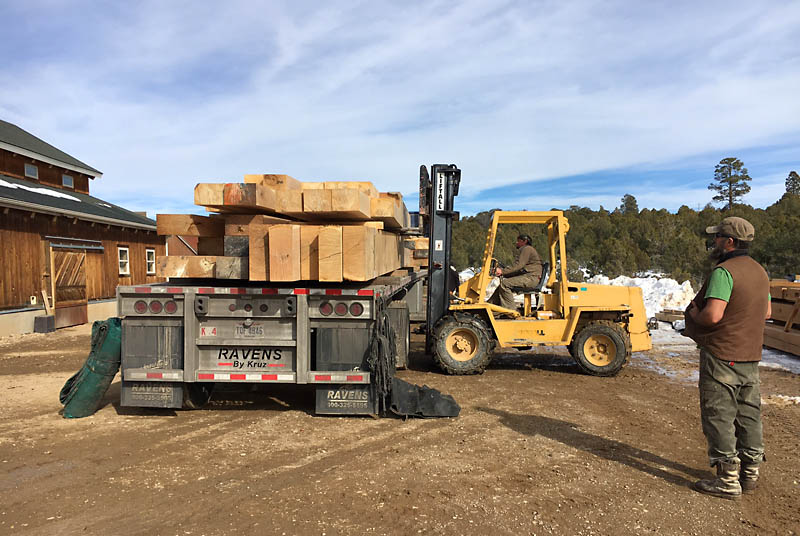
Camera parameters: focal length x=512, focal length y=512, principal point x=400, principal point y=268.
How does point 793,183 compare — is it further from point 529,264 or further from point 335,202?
point 335,202

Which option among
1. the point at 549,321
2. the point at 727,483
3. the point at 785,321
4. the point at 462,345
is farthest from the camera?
the point at 785,321

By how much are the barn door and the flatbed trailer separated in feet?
32.4

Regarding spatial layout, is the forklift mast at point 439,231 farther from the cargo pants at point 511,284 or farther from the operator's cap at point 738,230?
the operator's cap at point 738,230

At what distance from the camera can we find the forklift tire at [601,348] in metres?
7.34

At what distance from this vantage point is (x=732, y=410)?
3.63m

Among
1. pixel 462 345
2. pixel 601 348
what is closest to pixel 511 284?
pixel 462 345

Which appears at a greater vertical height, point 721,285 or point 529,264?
point 529,264

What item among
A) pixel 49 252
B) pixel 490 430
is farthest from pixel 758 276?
pixel 49 252

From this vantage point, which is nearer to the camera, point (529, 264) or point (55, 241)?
point (529, 264)

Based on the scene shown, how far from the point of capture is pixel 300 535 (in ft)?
10.0

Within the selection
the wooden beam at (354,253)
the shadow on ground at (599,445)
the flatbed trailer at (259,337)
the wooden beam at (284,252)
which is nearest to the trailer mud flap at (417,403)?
the flatbed trailer at (259,337)

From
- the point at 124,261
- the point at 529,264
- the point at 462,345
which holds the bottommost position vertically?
the point at 462,345

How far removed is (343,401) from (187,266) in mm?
2053

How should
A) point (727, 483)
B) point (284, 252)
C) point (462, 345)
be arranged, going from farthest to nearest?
point (462, 345) → point (284, 252) → point (727, 483)
